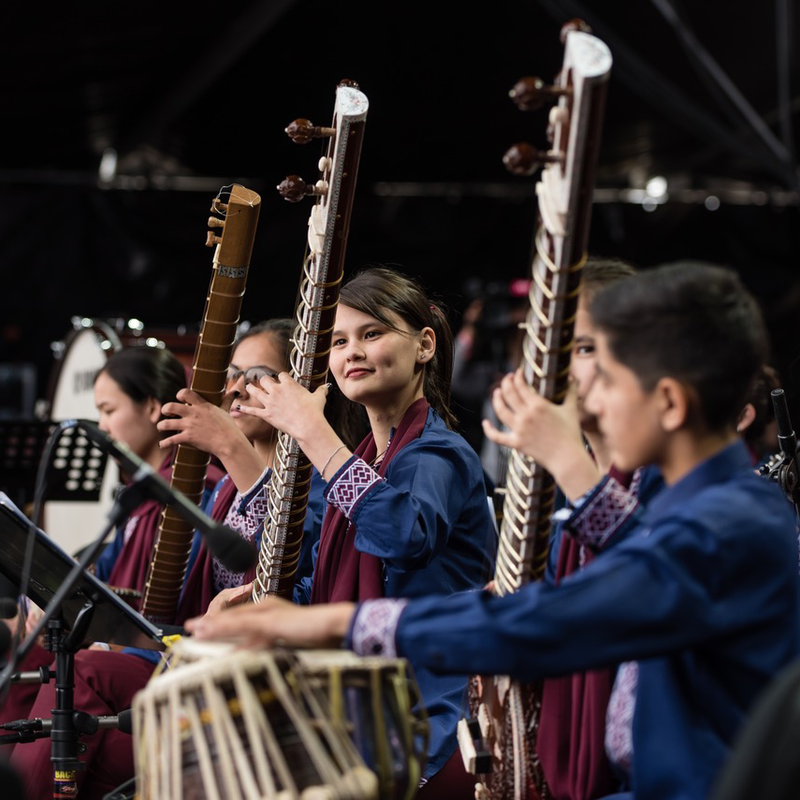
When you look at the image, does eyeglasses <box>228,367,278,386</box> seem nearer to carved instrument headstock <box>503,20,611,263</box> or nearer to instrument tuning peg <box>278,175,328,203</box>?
instrument tuning peg <box>278,175,328,203</box>

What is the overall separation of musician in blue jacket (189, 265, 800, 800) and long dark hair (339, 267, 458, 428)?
1240mm

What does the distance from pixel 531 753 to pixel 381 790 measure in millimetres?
492

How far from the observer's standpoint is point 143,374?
4.29 m

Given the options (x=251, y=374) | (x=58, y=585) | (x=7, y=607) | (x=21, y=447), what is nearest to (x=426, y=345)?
(x=251, y=374)

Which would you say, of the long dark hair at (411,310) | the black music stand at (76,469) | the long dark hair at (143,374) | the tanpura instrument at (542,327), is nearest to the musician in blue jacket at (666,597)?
the tanpura instrument at (542,327)

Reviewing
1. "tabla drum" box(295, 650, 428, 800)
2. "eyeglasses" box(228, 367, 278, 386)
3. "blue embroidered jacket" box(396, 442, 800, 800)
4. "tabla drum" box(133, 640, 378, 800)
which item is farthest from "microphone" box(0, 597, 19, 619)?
"blue embroidered jacket" box(396, 442, 800, 800)

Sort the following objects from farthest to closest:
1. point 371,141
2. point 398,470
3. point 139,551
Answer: point 371,141 < point 139,551 < point 398,470

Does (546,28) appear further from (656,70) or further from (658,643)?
(658,643)

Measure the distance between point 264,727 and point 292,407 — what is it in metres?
1.13

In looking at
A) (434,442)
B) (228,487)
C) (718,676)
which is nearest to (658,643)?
(718,676)

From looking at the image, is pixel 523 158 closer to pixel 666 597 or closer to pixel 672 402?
pixel 672 402

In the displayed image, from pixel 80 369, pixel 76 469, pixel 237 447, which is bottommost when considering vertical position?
pixel 237 447

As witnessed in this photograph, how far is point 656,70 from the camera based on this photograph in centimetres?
736

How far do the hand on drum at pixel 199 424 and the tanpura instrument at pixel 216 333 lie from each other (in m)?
0.08
